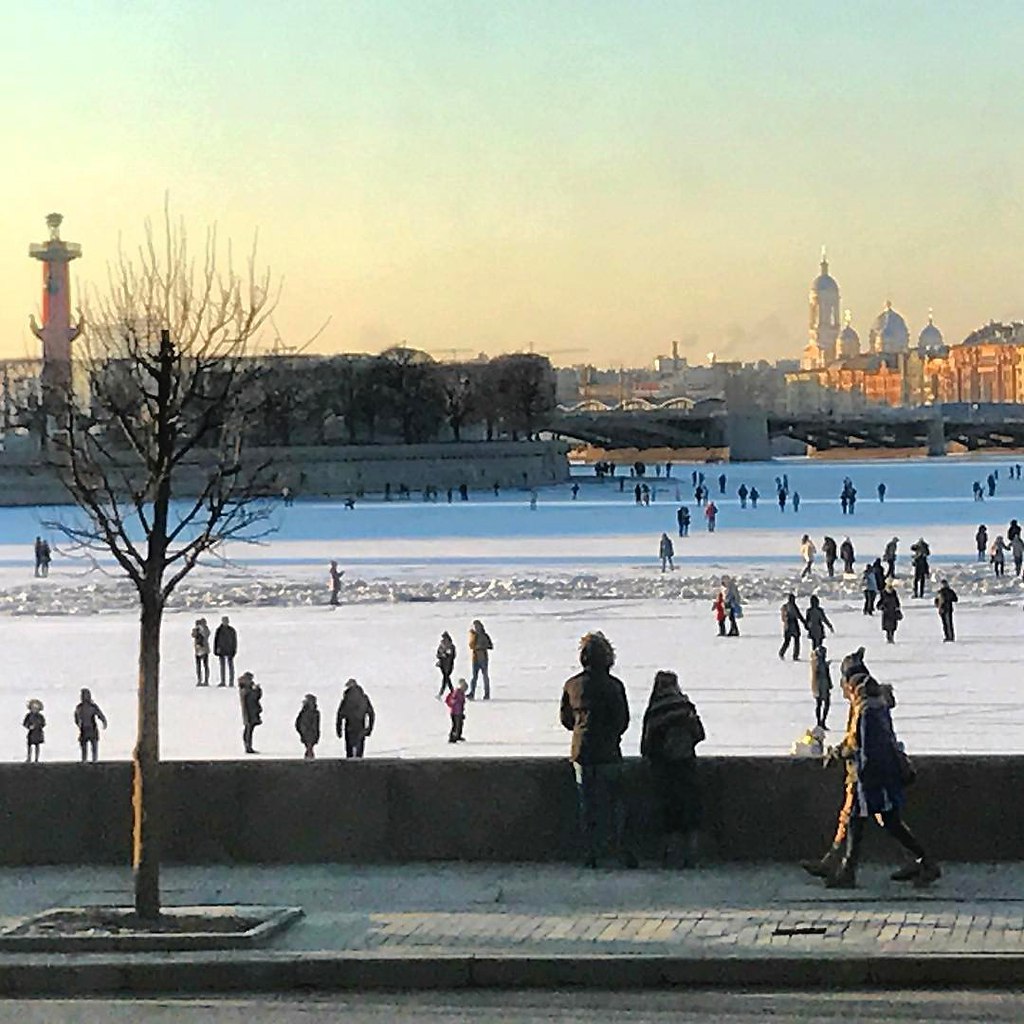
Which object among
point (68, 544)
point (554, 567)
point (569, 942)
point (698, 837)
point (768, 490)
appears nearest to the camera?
point (569, 942)

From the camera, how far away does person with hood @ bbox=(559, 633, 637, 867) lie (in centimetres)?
1023

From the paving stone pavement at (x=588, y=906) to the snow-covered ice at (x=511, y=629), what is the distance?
370 inches

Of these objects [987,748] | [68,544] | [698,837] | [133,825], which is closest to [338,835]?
[133,825]

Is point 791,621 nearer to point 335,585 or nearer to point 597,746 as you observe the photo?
point 335,585

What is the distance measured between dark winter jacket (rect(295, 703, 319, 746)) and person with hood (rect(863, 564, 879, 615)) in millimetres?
14251

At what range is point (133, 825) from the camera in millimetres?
10664

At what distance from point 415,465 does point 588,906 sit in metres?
86.7

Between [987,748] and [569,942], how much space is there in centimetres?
1130

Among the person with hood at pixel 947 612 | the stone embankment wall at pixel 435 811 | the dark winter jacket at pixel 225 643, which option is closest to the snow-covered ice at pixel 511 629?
the person with hood at pixel 947 612

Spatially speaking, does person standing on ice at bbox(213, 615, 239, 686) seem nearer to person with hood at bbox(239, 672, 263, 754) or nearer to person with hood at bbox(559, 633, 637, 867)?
person with hood at bbox(239, 672, 263, 754)

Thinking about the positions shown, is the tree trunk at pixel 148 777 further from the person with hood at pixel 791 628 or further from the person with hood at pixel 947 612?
the person with hood at pixel 947 612

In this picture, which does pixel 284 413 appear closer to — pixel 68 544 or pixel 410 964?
pixel 68 544

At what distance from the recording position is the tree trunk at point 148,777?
9086 millimetres

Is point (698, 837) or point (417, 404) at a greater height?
point (417, 404)
